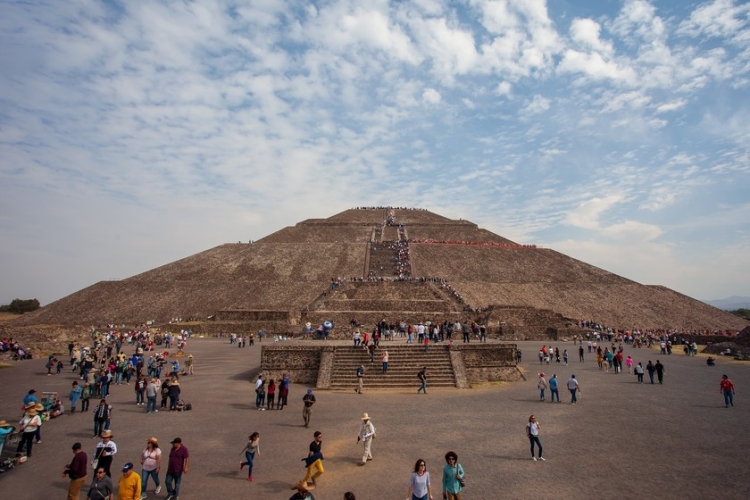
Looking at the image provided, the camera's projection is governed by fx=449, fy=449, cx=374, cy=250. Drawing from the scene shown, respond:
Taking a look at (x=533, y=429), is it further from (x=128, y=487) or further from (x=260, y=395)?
(x=260, y=395)

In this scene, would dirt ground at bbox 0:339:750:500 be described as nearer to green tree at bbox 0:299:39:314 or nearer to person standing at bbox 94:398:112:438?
person standing at bbox 94:398:112:438

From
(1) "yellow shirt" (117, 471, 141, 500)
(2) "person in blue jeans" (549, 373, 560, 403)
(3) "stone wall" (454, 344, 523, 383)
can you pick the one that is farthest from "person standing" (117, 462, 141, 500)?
(3) "stone wall" (454, 344, 523, 383)

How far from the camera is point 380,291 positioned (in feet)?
127

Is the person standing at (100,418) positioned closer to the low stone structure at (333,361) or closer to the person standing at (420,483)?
the low stone structure at (333,361)

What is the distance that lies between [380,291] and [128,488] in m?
32.6

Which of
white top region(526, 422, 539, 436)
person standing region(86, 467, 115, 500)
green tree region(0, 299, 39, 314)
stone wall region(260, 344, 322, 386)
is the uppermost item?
green tree region(0, 299, 39, 314)

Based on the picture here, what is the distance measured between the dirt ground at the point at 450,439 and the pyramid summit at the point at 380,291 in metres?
17.1

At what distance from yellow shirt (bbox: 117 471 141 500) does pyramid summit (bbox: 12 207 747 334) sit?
82.6ft

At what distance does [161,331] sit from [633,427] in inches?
1283

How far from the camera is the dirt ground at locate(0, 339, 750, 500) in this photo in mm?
7711

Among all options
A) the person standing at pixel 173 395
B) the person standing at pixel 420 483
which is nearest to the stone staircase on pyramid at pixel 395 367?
the person standing at pixel 173 395

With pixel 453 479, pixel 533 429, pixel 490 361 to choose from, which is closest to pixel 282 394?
pixel 533 429

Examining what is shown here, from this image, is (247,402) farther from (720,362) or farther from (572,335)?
(572,335)

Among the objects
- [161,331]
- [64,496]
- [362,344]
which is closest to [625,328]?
[362,344]
